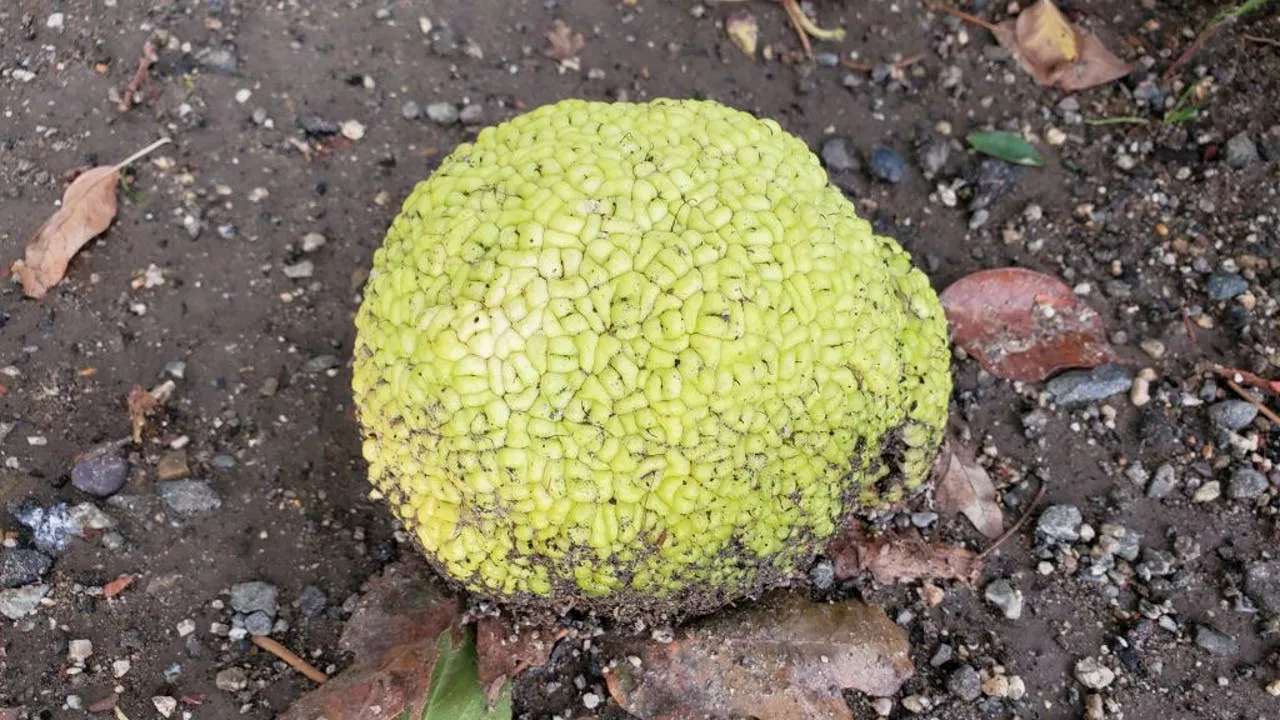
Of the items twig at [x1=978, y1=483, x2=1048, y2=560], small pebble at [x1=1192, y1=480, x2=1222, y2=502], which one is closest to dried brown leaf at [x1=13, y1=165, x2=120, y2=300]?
twig at [x1=978, y1=483, x2=1048, y2=560]

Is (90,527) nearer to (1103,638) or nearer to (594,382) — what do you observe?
(594,382)

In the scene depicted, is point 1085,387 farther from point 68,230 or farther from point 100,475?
point 68,230

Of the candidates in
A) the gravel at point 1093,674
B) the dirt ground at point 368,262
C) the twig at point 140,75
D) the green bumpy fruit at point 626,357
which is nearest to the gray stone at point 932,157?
the dirt ground at point 368,262

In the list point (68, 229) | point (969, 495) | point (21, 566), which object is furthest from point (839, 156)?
point (21, 566)

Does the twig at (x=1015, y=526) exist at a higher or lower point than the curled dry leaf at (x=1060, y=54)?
lower

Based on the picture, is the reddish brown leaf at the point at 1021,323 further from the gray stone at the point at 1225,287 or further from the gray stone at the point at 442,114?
the gray stone at the point at 442,114

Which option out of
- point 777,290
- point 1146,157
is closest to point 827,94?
point 1146,157
